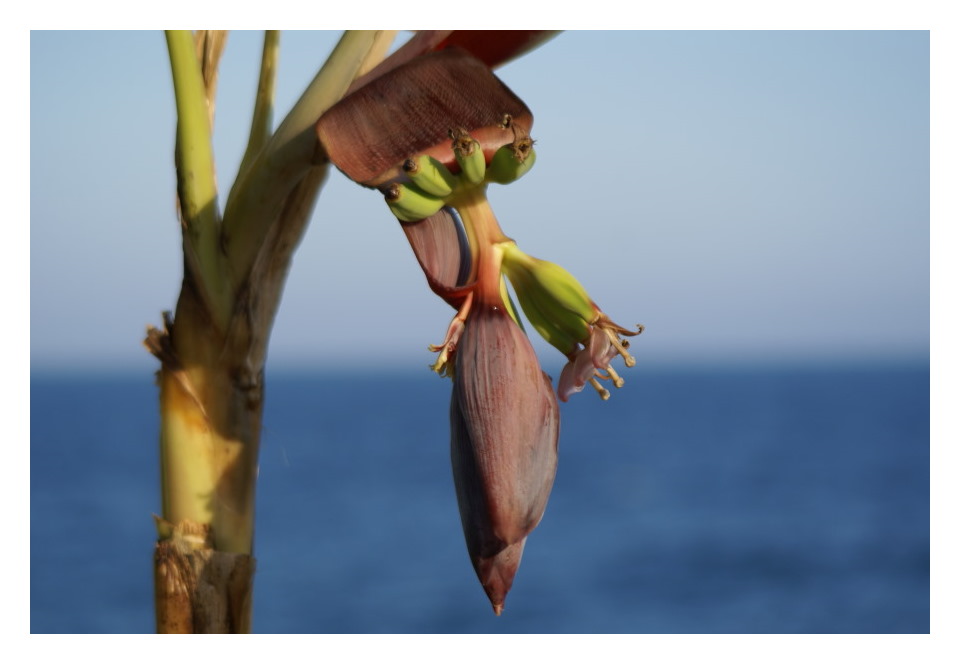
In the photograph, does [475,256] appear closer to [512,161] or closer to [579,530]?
[512,161]

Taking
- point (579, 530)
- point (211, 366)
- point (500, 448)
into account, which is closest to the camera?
point (500, 448)

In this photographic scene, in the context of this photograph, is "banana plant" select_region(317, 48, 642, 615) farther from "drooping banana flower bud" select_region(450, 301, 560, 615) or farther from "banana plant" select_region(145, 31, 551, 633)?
"banana plant" select_region(145, 31, 551, 633)

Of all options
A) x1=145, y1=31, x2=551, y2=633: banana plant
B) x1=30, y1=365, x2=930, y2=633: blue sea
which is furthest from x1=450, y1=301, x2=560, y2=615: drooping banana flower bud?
x1=30, y1=365, x2=930, y2=633: blue sea

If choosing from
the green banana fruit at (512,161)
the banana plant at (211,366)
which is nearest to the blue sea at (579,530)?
the banana plant at (211,366)

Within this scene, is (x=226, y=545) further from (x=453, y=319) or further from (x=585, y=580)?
(x=585, y=580)

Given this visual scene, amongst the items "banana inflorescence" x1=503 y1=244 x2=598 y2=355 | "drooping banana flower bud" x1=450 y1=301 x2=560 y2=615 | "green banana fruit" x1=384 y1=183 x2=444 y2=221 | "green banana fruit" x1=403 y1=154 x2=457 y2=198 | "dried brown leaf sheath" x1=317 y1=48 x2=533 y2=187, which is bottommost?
"drooping banana flower bud" x1=450 y1=301 x2=560 y2=615

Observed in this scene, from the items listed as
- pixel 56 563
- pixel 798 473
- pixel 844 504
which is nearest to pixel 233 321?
pixel 56 563

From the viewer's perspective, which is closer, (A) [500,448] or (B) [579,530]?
(A) [500,448]

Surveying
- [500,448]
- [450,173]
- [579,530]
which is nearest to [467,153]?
[450,173]
